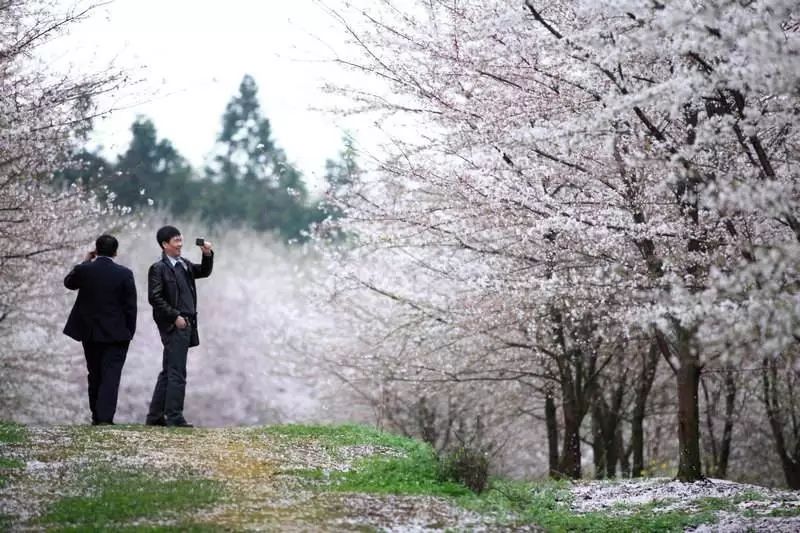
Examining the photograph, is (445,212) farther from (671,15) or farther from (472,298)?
(671,15)

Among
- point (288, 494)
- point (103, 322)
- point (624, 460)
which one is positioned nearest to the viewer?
point (288, 494)

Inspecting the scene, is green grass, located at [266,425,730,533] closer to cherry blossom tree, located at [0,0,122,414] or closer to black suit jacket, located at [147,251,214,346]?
black suit jacket, located at [147,251,214,346]

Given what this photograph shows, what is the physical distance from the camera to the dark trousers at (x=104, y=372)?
8406mm

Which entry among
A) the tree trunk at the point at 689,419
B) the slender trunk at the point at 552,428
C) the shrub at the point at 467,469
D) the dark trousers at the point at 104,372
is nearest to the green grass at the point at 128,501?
the shrub at the point at 467,469

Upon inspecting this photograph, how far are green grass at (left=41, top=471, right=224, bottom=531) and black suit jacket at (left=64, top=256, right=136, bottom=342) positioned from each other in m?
2.65

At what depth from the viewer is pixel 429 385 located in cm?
1342

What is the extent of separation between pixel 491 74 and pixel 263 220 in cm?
3777

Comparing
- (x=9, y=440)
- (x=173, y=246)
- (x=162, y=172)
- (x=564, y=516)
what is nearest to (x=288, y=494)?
(x=564, y=516)

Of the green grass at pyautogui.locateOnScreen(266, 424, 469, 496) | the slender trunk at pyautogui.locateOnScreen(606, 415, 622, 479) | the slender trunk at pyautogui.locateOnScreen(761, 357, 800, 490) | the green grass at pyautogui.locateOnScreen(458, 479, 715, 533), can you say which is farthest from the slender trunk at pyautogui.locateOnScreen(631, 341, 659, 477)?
the green grass at pyautogui.locateOnScreen(266, 424, 469, 496)

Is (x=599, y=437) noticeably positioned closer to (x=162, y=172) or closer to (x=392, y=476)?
(x=392, y=476)

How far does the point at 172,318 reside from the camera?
8.60 m

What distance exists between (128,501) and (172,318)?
3.53 m

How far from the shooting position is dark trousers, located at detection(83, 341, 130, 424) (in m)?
8.41

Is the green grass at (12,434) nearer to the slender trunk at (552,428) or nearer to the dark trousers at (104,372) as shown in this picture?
the dark trousers at (104,372)
